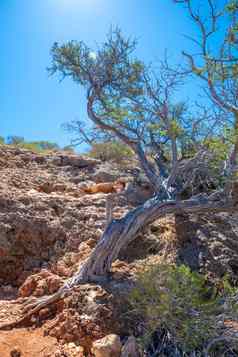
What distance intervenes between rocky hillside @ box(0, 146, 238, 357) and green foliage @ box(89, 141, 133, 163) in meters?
0.65

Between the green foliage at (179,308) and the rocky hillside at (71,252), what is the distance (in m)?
0.31

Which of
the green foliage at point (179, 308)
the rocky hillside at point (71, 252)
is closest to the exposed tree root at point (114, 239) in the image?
the rocky hillside at point (71, 252)

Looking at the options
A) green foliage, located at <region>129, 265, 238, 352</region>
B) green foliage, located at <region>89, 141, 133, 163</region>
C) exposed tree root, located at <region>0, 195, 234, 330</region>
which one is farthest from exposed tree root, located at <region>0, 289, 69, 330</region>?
green foliage, located at <region>89, 141, 133, 163</region>

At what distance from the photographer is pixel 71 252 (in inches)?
194

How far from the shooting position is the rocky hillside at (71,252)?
3158 mm

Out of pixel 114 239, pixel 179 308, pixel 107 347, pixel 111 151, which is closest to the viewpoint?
pixel 107 347

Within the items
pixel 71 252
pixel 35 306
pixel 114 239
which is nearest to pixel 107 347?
pixel 35 306

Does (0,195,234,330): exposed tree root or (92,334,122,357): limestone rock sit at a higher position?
(0,195,234,330): exposed tree root

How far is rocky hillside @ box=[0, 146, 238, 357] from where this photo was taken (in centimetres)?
Result: 316

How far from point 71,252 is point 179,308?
91.6 inches

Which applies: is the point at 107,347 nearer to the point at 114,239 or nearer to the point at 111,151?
the point at 114,239

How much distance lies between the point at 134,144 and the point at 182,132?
0.82 meters

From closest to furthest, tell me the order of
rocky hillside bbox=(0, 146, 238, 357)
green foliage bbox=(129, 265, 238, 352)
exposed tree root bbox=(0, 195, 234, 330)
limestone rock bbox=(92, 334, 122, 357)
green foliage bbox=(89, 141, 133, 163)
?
limestone rock bbox=(92, 334, 122, 357) → green foliage bbox=(129, 265, 238, 352) → rocky hillside bbox=(0, 146, 238, 357) → exposed tree root bbox=(0, 195, 234, 330) → green foliage bbox=(89, 141, 133, 163)

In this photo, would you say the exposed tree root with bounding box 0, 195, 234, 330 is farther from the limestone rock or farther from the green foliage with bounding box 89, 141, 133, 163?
the green foliage with bounding box 89, 141, 133, 163
